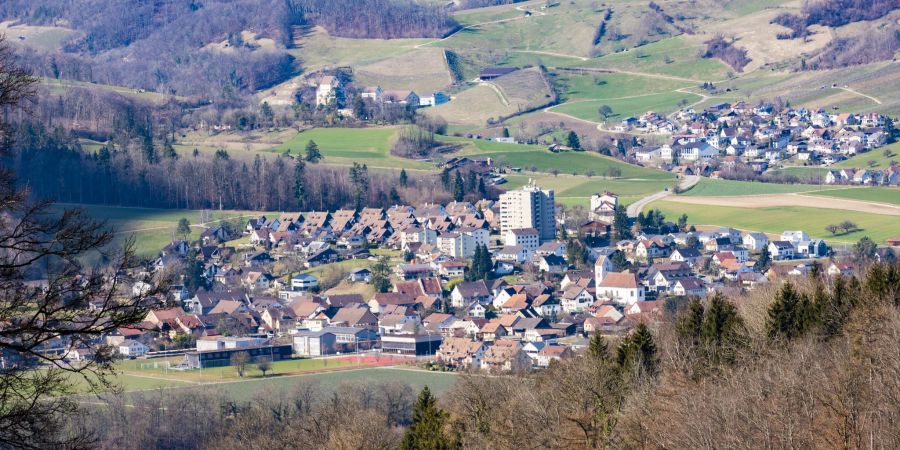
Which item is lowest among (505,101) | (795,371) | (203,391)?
(203,391)

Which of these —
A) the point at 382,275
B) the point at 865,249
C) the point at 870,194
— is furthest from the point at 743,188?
the point at 382,275

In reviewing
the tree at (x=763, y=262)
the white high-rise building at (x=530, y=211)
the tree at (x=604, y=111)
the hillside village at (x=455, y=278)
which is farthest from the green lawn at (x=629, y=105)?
the tree at (x=763, y=262)

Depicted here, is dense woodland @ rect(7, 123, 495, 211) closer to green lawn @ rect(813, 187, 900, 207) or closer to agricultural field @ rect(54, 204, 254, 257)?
agricultural field @ rect(54, 204, 254, 257)

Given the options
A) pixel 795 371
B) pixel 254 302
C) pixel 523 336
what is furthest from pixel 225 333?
pixel 795 371

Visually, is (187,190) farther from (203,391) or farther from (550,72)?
(550,72)

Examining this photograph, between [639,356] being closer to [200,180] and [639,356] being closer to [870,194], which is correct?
[870,194]

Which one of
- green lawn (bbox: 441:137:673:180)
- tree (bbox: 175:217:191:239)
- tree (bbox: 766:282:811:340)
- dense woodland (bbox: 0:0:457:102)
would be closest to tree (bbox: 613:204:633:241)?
green lawn (bbox: 441:137:673:180)
